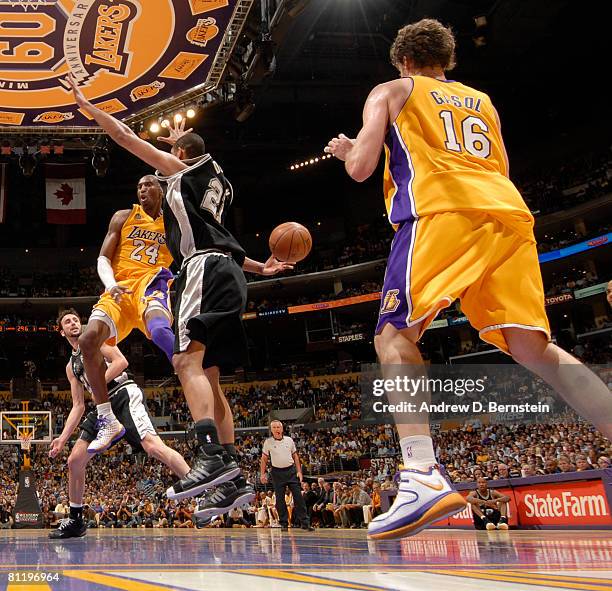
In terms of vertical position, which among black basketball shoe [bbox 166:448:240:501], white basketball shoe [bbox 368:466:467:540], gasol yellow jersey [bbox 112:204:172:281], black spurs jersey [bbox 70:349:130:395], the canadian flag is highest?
the canadian flag

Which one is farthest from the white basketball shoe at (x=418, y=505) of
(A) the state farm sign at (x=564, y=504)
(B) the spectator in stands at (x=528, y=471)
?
(B) the spectator in stands at (x=528, y=471)

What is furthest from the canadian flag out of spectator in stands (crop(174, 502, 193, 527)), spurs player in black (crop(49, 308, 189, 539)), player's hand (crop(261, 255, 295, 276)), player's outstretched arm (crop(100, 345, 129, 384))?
player's hand (crop(261, 255, 295, 276))

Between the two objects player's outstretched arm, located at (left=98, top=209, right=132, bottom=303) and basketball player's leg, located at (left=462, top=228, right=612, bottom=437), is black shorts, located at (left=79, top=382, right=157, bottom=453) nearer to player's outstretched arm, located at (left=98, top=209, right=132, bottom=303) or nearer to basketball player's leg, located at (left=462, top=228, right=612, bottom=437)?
player's outstretched arm, located at (left=98, top=209, right=132, bottom=303)

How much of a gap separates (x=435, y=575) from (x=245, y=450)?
24.6 m

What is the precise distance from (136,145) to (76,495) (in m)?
3.22

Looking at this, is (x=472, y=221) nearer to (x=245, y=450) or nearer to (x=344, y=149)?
(x=344, y=149)

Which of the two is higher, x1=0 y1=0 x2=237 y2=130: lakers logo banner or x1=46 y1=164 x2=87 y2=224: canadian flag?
x1=46 y1=164 x2=87 y2=224: canadian flag

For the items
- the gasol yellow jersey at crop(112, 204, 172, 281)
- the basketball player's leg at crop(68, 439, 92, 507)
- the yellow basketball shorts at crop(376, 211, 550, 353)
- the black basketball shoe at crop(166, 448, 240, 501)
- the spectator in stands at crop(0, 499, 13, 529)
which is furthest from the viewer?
the spectator in stands at crop(0, 499, 13, 529)

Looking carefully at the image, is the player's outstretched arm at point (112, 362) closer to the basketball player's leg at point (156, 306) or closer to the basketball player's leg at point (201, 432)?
the basketball player's leg at point (156, 306)

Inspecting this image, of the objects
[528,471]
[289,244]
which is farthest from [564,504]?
[289,244]

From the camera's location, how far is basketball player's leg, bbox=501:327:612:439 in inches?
97.3

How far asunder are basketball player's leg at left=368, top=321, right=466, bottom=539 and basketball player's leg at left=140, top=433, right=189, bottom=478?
299 centimetres

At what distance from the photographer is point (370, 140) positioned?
2.65 metres

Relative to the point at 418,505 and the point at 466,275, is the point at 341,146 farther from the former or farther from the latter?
the point at 418,505
